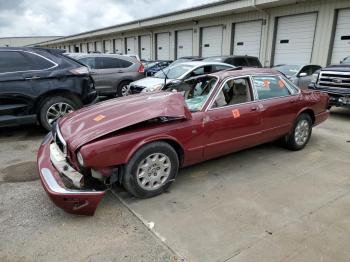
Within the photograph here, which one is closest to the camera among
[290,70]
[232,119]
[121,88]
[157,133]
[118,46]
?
[157,133]

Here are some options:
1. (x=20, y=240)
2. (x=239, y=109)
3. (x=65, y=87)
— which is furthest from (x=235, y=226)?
(x=65, y=87)

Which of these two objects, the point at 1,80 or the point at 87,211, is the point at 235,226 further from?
the point at 1,80

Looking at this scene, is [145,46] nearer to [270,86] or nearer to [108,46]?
[108,46]

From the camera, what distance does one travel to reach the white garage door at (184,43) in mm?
21359

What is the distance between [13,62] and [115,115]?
3.63 metres

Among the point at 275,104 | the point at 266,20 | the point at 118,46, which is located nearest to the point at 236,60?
the point at 266,20

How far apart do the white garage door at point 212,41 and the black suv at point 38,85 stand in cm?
1390

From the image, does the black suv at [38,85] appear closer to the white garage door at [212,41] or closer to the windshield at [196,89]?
the windshield at [196,89]

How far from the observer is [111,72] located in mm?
10359

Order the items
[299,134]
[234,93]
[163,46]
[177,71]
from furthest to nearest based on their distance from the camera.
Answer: [163,46] < [177,71] < [299,134] < [234,93]

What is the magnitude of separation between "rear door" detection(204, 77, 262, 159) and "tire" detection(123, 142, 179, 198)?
637 millimetres

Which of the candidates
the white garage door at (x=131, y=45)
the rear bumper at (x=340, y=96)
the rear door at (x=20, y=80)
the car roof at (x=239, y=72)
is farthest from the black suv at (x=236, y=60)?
the white garage door at (x=131, y=45)

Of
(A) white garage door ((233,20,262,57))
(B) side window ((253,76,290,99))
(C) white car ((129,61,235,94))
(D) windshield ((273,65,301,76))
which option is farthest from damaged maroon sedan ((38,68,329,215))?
(A) white garage door ((233,20,262,57))

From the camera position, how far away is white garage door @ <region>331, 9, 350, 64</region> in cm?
1252
